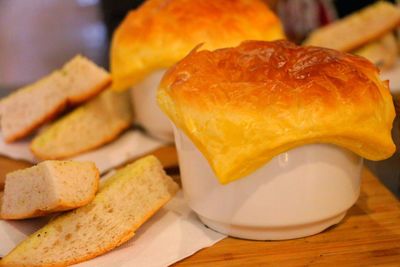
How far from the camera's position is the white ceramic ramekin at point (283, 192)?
117cm

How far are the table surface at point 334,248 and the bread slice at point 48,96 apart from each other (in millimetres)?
861

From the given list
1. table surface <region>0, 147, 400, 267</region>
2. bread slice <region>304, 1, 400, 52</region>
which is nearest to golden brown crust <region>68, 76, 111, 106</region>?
table surface <region>0, 147, 400, 267</region>

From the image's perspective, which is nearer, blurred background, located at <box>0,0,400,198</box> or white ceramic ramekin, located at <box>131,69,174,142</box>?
white ceramic ramekin, located at <box>131,69,174,142</box>

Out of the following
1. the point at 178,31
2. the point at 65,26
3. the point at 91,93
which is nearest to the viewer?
the point at 178,31

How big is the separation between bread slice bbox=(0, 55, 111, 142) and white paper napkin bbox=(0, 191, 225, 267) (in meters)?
0.62

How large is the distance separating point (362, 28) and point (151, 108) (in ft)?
3.65

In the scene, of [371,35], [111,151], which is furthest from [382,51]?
[111,151]

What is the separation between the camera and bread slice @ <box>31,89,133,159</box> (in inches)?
71.4

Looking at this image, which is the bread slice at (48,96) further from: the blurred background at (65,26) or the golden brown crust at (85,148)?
the blurred background at (65,26)

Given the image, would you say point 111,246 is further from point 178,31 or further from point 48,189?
point 178,31

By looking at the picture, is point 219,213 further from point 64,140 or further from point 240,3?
Result: point 240,3

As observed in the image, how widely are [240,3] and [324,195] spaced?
92 centimetres

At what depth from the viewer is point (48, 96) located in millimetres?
1875

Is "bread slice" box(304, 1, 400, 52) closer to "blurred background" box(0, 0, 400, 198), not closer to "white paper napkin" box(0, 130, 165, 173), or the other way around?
"blurred background" box(0, 0, 400, 198)
